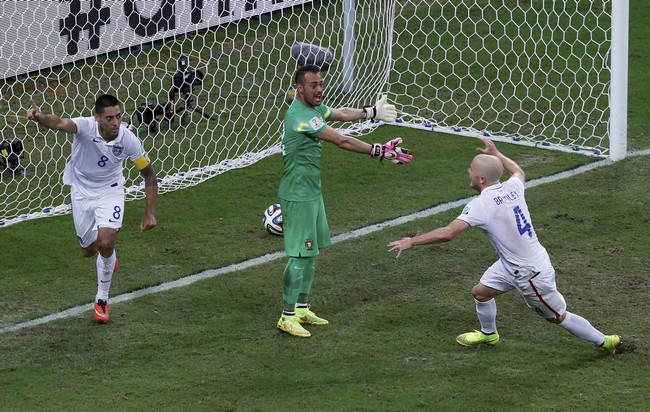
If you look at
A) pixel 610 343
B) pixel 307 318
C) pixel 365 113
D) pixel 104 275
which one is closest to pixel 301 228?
pixel 307 318

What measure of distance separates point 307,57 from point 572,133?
11.3ft

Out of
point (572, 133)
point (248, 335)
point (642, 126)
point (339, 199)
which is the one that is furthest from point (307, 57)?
point (248, 335)

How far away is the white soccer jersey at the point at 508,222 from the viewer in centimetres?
818

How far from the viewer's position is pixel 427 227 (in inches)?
457

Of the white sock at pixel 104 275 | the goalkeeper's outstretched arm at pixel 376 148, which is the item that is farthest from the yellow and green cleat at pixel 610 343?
the white sock at pixel 104 275

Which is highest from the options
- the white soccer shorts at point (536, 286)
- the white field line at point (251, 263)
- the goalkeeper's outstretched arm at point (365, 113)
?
the goalkeeper's outstretched arm at point (365, 113)

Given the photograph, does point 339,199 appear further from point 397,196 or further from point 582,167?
point 582,167

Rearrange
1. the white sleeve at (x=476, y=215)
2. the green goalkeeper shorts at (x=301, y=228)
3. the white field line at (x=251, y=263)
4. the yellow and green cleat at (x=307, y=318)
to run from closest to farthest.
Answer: the white sleeve at (x=476, y=215) < the green goalkeeper shorts at (x=301, y=228) < the yellow and green cleat at (x=307, y=318) < the white field line at (x=251, y=263)

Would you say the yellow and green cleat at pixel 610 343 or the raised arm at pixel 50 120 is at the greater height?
the raised arm at pixel 50 120

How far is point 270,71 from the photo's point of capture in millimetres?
15117

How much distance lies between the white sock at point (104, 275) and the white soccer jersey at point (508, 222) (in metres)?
2.97

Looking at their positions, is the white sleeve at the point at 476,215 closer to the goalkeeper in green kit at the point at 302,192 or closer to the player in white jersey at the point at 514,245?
the player in white jersey at the point at 514,245

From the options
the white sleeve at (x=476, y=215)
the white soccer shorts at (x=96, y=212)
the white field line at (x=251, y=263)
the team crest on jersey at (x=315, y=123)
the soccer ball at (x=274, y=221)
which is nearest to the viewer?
the white sleeve at (x=476, y=215)

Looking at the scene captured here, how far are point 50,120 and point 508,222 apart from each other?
138 inches
